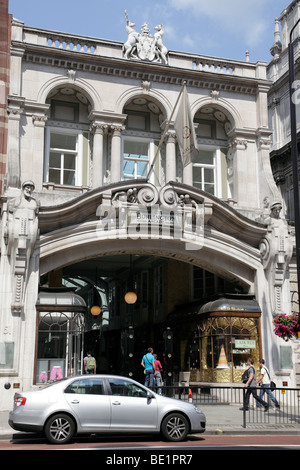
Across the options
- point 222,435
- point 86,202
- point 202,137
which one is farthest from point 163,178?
point 222,435

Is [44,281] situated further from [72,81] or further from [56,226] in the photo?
[72,81]

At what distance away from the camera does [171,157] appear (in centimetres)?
2431

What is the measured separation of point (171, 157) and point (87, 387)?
44.7 feet

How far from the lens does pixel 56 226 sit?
20609 mm

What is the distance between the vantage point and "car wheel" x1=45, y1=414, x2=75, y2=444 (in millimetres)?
11719

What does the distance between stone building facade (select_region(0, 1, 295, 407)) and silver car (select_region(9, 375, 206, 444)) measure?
23.6 ft

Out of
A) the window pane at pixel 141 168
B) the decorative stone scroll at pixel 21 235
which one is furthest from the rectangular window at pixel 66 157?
the decorative stone scroll at pixel 21 235

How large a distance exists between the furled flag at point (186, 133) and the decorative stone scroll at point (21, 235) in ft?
17.6

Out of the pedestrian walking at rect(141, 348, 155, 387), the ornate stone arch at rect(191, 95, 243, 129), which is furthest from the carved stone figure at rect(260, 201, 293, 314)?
the pedestrian walking at rect(141, 348, 155, 387)

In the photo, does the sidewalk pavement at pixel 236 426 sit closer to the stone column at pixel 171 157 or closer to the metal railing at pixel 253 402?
the metal railing at pixel 253 402

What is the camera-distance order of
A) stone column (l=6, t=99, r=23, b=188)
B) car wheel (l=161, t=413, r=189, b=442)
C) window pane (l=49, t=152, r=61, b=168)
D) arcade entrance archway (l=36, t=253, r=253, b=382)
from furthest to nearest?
arcade entrance archway (l=36, t=253, r=253, b=382)
window pane (l=49, t=152, r=61, b=168)
stone column (l=6, t=99, r=23, b=188)
car wheel (l=161, t=413, r=189, b=442)

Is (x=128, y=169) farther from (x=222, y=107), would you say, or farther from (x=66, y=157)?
(x=222, y=107)

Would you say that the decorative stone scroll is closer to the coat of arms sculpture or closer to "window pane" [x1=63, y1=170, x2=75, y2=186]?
"window pane" [x1=63, y1=170, x2=75, y2=186]

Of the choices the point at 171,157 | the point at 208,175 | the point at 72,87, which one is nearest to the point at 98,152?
the point at 72,87
